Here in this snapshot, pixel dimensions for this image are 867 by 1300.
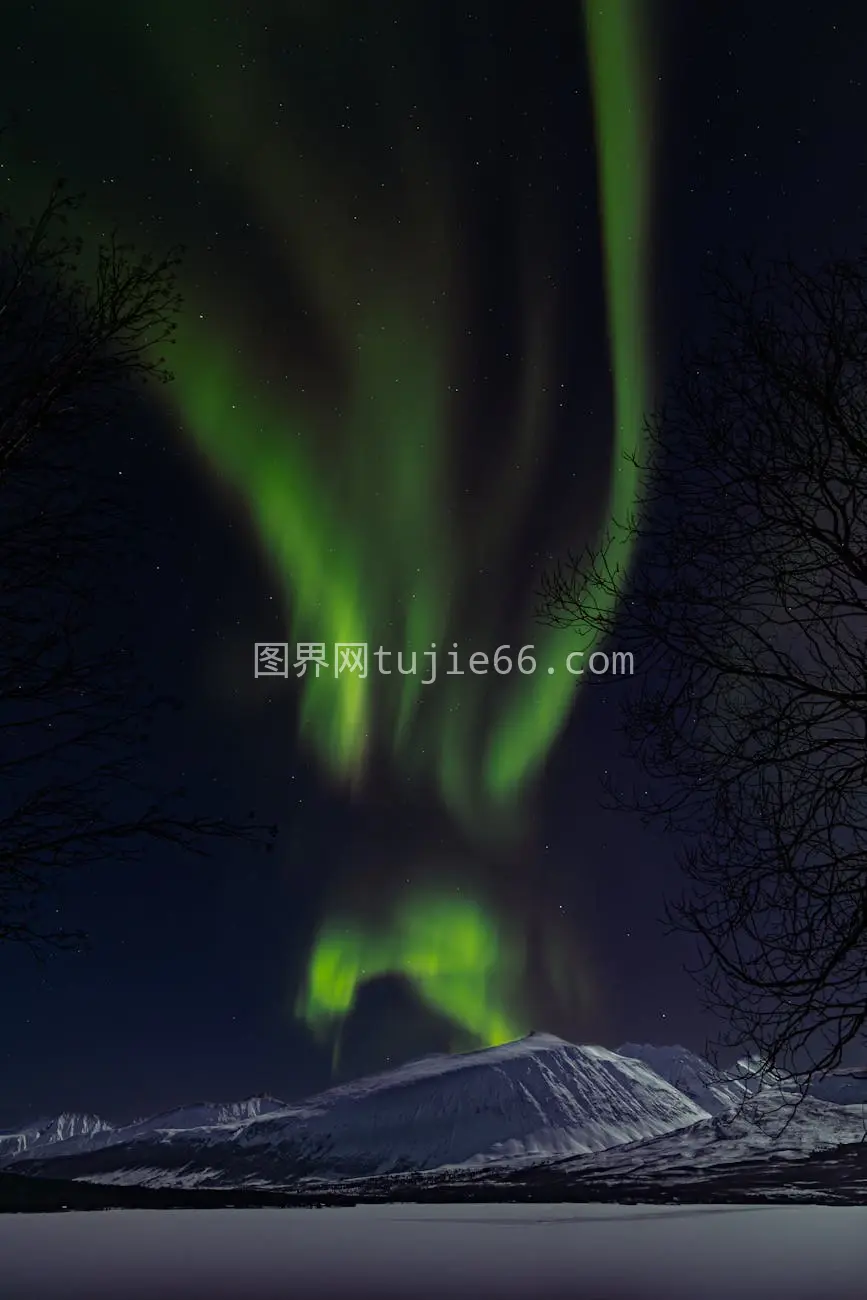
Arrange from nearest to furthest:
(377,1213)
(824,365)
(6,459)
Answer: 1. (6,459)
2. (824,365)
3. (377,1213)

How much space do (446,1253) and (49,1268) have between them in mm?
3202

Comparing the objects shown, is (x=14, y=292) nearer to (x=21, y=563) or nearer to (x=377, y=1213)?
(x=21, y=563)

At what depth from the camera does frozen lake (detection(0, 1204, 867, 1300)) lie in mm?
8125

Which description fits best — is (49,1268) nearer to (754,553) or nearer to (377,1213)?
(754,553)

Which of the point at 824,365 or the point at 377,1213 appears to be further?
the point at 377,1213

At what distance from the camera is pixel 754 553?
8.46 metres

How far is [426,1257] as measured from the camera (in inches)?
394

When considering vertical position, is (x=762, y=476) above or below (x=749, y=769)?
above

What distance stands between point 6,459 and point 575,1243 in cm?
844

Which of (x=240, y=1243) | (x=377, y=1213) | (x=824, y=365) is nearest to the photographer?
(x=824, y=365)

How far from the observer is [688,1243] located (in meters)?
11.4

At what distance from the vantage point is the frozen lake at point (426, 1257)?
26.7 ft

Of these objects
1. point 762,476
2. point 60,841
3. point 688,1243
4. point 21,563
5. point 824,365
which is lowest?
point 688,1243

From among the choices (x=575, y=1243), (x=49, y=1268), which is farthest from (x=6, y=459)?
(x=575, y=1243)
